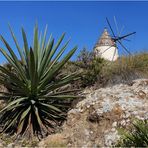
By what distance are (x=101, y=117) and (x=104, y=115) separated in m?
0.10

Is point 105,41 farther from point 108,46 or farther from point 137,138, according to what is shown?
point 137,138

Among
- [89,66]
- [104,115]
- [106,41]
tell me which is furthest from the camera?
[106,41]

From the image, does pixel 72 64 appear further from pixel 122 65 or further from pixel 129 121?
pixel 129 121

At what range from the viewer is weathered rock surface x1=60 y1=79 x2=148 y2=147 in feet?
28.6

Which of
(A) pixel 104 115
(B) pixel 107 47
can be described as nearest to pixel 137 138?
(A) pixel 104 115

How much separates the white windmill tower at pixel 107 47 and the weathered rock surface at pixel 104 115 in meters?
10.5

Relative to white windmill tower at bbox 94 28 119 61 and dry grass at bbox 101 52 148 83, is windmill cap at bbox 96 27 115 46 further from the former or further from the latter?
dry grass at bbox 101 52 148 83

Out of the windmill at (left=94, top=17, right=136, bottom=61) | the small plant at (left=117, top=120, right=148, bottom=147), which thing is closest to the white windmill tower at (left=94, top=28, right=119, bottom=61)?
the windmill at (left=94, top=17, right=136, bottom=61)

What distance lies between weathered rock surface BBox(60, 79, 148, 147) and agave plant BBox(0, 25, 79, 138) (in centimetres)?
53

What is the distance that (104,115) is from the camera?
919 cm

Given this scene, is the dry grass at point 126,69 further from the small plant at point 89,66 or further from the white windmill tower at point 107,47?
the white windmill tower at point 107,47

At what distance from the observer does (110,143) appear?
831 centimetres

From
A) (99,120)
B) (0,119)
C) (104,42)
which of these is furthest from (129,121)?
(104,42)

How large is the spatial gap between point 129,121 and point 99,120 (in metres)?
0.85
